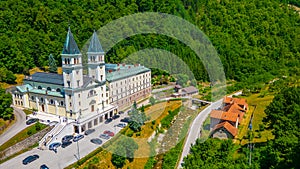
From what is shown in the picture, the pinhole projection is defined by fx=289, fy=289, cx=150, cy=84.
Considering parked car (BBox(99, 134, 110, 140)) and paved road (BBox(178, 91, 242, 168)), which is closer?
paved road (BBox(178, 91, 242, 168))

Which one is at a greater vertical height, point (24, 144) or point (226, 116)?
point (226, 116)

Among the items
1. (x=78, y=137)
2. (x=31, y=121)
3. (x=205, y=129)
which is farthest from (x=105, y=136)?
(x=205, y=129)

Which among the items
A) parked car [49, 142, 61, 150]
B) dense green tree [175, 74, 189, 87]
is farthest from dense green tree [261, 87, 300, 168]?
dense green tree [175, 74, 189, 87]

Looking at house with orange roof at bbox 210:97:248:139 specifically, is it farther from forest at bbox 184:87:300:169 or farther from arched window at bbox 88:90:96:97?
arched window at bbox 88:90:96:97

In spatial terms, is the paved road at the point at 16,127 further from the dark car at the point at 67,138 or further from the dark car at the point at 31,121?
the dark car at the point at 67,138

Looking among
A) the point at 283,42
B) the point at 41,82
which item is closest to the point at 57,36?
the point at 41,82

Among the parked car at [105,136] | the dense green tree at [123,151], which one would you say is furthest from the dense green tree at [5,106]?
the dense green tree at [123,151]

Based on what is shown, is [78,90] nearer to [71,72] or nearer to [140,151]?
[71,72]
